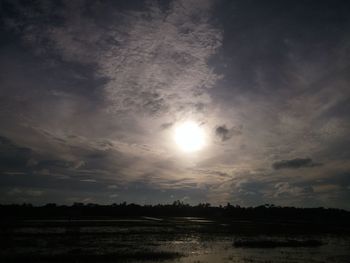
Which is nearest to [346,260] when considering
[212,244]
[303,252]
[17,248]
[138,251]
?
[303,252]

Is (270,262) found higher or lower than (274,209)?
Result: lower

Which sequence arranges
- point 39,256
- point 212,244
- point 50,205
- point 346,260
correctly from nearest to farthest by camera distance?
point 39,256, point 346,260, point 212,244, point 50,205

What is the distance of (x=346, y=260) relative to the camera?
33250 mm

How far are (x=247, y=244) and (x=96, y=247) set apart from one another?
63.7 ft

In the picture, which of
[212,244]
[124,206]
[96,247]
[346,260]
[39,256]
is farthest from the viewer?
[124,206]

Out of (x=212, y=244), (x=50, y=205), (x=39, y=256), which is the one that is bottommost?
(x=39, y=256)

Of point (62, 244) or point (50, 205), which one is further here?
point (50, 205)

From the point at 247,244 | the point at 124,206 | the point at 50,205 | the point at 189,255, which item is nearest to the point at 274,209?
the point at 124,206

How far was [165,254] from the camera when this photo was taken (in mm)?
33344

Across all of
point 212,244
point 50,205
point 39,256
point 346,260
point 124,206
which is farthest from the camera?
point 124,206

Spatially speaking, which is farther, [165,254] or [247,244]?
[247,244]

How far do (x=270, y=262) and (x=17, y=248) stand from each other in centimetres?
2514

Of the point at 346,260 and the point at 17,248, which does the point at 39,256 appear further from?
the point at 346,260

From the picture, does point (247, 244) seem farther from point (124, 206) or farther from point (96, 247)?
point (124, 206)
